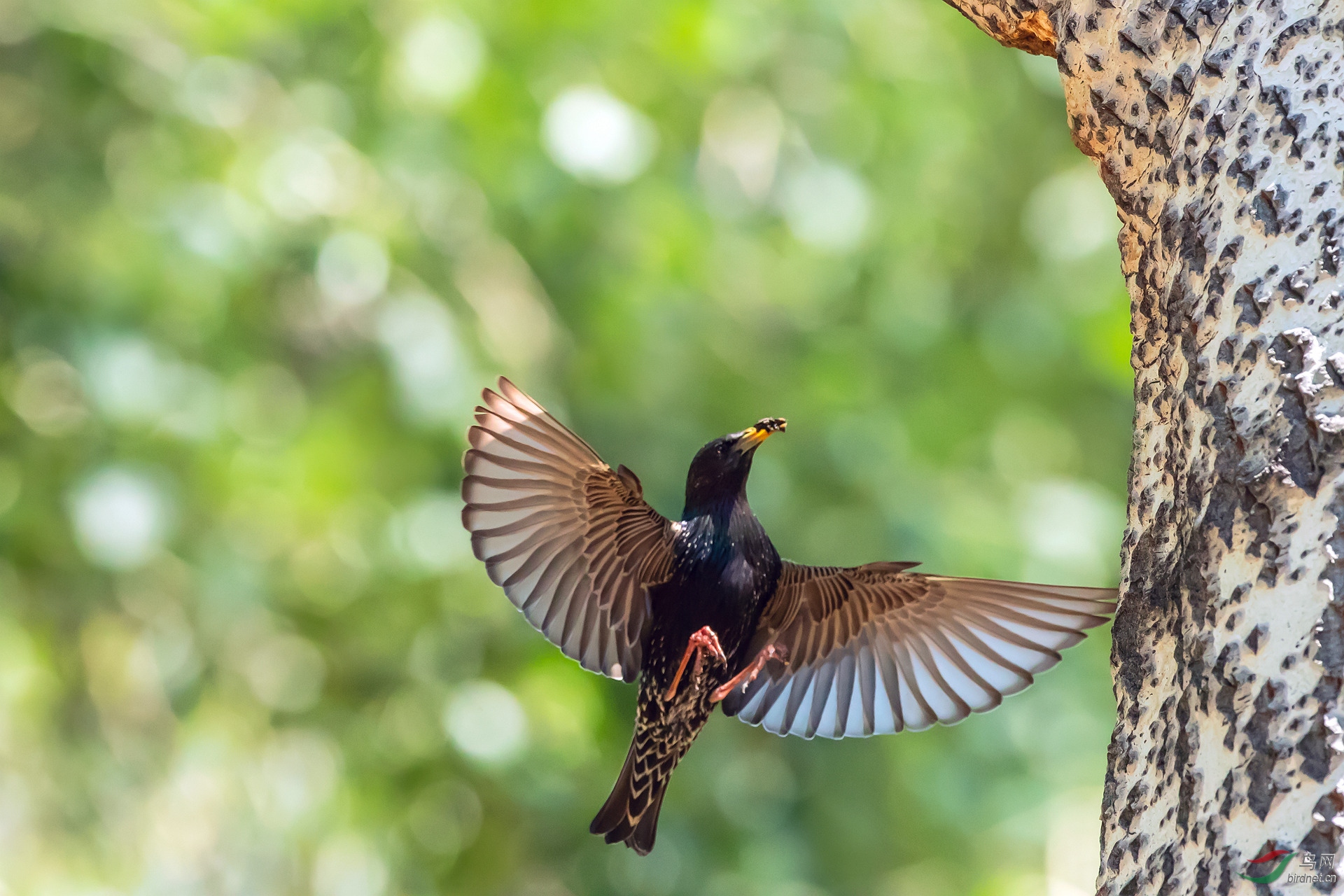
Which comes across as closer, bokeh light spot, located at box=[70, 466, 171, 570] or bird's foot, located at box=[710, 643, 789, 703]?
bird's foot, located at box=[710, 643, 789, 703]

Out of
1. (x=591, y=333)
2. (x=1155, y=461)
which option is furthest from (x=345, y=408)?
(x=1155, y=461)

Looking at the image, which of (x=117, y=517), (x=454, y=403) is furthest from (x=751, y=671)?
(x=117, y=517)

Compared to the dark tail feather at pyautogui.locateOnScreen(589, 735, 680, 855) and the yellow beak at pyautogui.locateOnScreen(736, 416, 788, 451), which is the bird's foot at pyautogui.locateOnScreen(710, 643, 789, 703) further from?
the yellow beak at pyautogui.locateOnScreen(736, 416, 788, 451)

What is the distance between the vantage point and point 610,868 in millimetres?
4891

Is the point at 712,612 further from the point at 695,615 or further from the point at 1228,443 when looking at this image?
the point at 1228,443

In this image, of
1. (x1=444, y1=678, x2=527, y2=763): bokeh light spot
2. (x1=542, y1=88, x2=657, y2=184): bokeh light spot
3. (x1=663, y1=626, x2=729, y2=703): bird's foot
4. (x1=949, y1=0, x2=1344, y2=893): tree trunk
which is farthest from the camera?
(x1=444, y1=678, x2=527, y2=763): bokeh light spot

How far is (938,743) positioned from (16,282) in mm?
3610

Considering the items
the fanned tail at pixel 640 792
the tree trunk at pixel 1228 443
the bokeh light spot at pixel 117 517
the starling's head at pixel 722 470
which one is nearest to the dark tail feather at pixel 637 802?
the fanned tail at pixel 640 792

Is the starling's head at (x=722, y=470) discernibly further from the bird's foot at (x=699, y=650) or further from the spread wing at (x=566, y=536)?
the bird's foot at (x=699, y=650)

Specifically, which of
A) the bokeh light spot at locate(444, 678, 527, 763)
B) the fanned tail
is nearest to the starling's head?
the fanned tail

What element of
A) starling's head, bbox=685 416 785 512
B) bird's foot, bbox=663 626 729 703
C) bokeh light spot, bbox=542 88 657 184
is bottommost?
bird's foot, bbox=663 626 729 703

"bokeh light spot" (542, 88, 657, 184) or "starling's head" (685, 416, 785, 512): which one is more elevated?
"bokeh light spot" (542, 88, 657, 184)

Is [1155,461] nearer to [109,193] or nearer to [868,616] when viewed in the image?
[868,616]

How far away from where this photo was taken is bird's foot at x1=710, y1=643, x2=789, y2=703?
→ 2.12 metres
